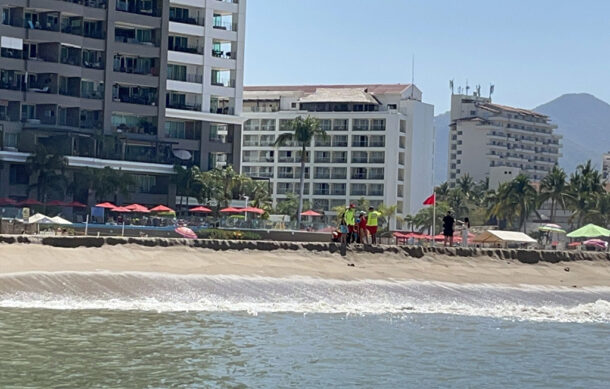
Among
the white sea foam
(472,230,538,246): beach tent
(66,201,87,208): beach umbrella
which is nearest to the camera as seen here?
the white sea foam

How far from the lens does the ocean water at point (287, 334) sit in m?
21.3

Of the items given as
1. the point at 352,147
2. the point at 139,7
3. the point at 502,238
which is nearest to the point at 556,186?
the point at 352,147

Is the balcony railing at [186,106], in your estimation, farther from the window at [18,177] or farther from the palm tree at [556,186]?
the palm tree at [556,186]

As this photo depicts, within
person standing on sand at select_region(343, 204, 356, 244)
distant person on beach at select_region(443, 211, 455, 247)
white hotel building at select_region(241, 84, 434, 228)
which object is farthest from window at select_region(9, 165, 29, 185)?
person standing on sand at select_region(343, 204, 356, 244)

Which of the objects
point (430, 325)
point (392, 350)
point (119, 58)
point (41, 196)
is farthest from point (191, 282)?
point (119, 58)

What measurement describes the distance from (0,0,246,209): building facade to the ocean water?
233 feet

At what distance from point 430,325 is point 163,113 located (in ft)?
284

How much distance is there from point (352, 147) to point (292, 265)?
409 ft

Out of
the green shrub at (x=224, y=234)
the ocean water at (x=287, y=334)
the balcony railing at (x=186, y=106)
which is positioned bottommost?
the ocean water at (x=287, y=334)

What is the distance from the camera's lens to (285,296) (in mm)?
33906

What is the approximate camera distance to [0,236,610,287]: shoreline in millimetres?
34531

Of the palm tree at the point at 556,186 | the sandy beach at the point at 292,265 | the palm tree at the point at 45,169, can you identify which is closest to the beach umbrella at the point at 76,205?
the palm tree at the point at 45,169

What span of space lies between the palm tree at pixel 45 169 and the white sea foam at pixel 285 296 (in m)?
66.2

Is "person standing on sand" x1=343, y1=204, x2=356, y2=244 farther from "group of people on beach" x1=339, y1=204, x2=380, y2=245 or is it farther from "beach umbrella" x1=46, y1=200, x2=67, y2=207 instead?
"beach umbrella" x1=46, y1=200, x2=67, y2=207
